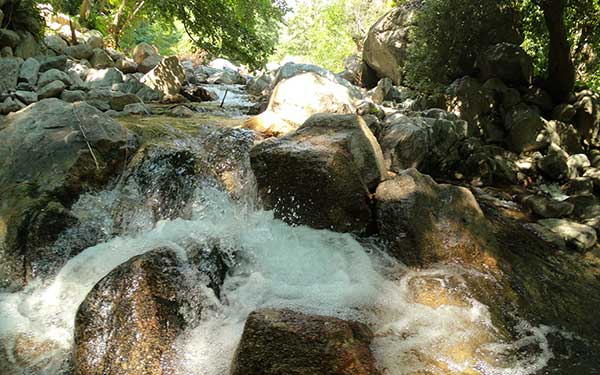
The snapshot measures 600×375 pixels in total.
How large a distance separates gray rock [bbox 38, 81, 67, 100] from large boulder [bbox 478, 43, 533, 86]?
10085mm

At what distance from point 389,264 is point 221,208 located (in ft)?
7.41

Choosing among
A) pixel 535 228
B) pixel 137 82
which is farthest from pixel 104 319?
pixel 137 82

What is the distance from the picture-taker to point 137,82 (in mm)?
10531

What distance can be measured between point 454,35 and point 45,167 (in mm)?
9273

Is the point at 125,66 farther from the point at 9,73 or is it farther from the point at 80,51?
the point at 9,73

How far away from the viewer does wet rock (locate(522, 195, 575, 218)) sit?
6.27 m

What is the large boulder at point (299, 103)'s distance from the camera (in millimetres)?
6800

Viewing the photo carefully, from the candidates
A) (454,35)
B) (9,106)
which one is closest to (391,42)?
(454,35)

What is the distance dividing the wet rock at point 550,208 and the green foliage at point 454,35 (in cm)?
435

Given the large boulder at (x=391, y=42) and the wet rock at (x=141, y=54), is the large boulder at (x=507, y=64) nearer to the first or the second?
the large boulder at (x=391, y=42)

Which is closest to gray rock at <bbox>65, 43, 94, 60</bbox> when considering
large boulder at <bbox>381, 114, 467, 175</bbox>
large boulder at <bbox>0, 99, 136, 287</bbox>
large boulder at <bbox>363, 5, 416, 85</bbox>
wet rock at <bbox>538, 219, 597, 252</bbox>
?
large boulder at <bbox>0, 99, 136, 287</bbox>

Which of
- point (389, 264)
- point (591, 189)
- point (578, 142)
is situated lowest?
point (389, 264)

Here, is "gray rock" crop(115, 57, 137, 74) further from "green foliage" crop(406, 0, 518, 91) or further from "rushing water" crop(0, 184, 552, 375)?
"rushing water" crop(0, 184, 552, 375)

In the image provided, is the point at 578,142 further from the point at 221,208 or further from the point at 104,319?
the point at 104,319
